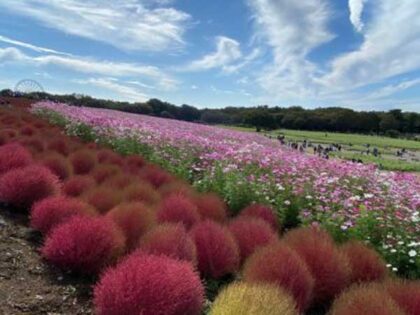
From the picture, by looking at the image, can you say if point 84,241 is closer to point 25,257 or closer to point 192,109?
point 25,257

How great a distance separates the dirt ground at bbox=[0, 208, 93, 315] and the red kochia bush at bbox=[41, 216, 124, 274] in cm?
11

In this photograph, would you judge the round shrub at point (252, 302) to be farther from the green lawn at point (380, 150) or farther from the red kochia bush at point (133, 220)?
the green lawn at point (380, 150)

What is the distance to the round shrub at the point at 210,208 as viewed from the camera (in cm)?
615

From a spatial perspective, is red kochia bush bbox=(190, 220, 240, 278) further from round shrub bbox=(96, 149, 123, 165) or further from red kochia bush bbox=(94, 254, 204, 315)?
round shrub bbox=(96, 149, 123, 165)

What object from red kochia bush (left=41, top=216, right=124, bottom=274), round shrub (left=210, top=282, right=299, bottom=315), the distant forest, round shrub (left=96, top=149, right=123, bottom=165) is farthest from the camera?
the distant forest

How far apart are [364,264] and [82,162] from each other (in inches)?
210

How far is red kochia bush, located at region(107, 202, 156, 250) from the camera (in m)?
4.91

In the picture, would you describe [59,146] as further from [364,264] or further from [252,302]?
[252,302]

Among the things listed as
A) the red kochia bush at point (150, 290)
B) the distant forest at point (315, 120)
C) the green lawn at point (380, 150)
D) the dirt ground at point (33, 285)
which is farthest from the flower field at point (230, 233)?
the distant forest at point (315, 120)

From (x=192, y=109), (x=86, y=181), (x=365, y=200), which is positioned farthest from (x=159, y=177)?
(x=192, y=109)

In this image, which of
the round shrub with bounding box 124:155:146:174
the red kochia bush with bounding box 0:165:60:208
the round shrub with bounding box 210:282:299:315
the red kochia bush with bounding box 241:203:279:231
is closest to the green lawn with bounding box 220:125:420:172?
the round shrub with bounding box 124:155:146:174

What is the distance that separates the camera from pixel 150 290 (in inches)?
123

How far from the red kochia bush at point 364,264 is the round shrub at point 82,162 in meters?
4.93

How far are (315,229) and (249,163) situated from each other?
3721 mm
